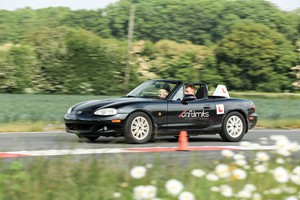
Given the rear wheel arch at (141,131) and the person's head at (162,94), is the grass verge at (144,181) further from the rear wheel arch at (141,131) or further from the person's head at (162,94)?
the person's head at (162,94)

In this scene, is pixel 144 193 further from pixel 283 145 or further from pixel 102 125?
pixel 102 125

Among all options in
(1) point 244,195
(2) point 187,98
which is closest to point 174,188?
(1) point 244,195

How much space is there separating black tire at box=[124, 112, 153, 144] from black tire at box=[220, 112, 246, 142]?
→ 79.6 inches

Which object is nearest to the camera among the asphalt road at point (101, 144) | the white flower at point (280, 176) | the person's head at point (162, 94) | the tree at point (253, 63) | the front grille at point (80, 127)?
the white flower at point (280, 176)

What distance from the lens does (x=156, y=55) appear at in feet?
278

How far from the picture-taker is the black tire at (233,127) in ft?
51.7

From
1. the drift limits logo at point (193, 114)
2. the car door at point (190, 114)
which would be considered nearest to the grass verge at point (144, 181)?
the car door at point (190, 114)

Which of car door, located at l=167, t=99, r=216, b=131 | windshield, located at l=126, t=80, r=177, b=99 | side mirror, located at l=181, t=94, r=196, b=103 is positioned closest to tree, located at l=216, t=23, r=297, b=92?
windshield, located at l=126, t=80, r=177, b=99

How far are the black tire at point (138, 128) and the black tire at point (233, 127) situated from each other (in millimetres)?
2023

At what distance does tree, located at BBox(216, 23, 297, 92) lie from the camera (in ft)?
284

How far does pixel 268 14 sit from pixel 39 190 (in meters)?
119

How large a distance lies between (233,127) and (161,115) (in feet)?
6.58

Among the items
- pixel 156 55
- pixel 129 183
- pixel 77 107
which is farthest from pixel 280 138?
pixel 156 55

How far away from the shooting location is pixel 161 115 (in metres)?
14.7
